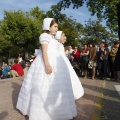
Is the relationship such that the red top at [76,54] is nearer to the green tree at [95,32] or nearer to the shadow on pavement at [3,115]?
the shadow on pavement at [3,115]

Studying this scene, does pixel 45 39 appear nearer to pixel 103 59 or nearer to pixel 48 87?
pixel 48 87

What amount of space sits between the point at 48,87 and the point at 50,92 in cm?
9

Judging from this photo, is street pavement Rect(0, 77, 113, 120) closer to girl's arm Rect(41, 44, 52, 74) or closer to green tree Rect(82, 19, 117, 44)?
girl's arm Rect(41, 44, 52, 74)

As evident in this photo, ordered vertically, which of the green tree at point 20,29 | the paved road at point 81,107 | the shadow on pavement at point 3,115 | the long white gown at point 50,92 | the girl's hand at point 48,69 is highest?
the green tree at point 20,29

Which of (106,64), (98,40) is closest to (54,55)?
(106,64)

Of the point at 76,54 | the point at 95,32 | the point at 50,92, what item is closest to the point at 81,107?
the point at 50,92

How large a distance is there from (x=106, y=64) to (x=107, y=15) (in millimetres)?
12949

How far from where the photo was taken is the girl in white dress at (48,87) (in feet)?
16.9

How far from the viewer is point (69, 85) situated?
5.43 m

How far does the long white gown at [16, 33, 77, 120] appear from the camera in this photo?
16.9ft

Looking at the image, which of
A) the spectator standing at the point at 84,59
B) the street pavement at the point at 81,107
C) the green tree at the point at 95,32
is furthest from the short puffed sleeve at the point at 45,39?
the green tree at the point at 95,32

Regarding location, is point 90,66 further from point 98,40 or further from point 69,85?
point 98,40

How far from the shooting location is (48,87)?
17.0 ft

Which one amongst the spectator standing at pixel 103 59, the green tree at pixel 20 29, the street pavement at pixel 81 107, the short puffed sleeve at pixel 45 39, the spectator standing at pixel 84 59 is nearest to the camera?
the short puffed sleeve at pixel 45 39
